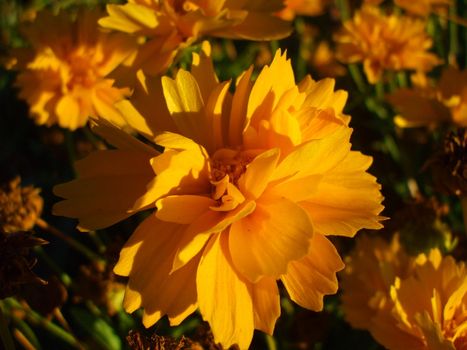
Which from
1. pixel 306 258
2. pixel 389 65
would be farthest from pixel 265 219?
pixel 389 65

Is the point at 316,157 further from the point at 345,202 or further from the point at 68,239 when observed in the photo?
the point at 68,239

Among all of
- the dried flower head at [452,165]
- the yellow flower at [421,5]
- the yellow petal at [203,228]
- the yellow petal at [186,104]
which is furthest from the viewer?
the yellow flower at [421,5]

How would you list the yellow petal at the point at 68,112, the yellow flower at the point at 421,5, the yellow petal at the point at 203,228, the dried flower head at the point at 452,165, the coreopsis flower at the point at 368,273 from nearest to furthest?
1. the yellow petal at the point at 203,228
2. the dried flower head at the point at 452,165
3. the coreopsis flower at the point at 368,273
4. the yellow petal at the point at 68,112
5. the yellow flower at the point at 421,5

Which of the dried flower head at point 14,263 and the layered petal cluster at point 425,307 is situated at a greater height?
the dried flower head at point 14,263

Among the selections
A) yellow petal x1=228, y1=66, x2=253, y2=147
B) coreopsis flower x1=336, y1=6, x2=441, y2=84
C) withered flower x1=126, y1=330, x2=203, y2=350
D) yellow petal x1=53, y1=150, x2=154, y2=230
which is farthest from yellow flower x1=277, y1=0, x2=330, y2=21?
withered flower x1=126, y1=330, x2=203, y2=350

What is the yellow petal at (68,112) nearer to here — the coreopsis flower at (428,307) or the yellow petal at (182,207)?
the yellow petal at (182,207)

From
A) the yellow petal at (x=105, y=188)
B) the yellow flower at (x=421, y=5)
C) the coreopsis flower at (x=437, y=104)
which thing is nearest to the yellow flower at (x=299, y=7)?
the yellow flower at (x=421, y=5)

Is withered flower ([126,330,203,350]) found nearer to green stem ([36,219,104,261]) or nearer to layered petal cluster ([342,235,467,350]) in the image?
layered petal cluster ([342,235,467,350])

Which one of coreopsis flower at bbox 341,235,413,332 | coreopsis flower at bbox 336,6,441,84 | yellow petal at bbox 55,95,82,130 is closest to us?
coreopsis flower at bbox 341,235,413,332

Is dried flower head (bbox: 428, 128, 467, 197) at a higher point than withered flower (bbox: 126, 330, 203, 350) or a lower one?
higher
